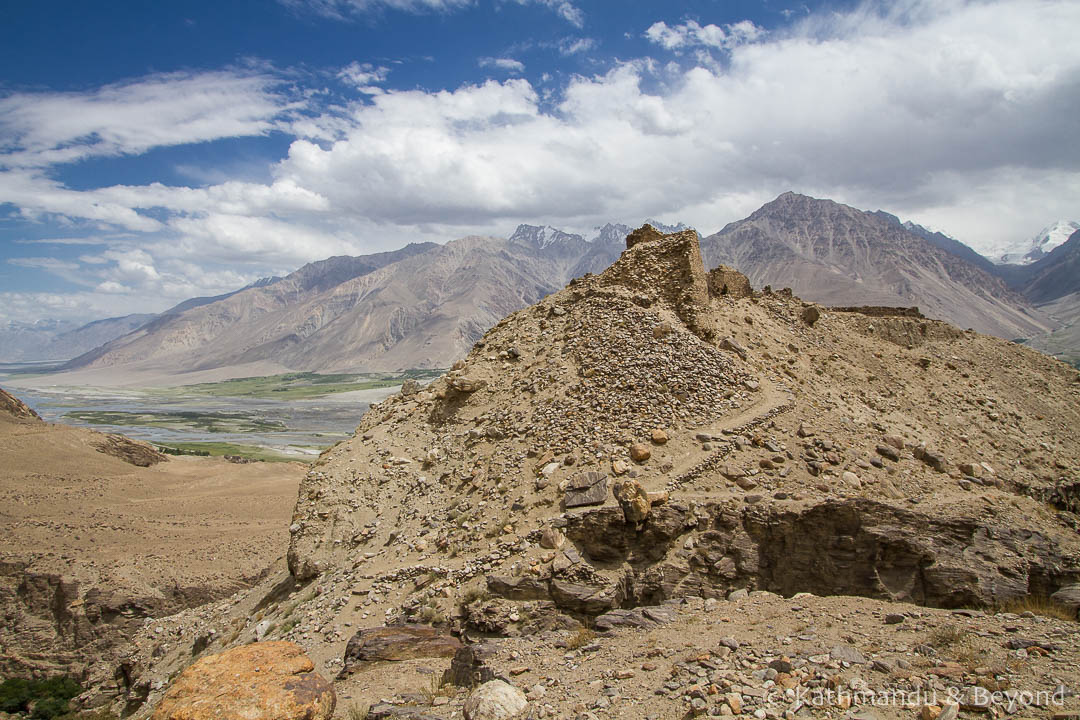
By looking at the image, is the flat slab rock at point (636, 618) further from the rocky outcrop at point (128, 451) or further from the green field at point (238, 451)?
the green field at point (238, 451)

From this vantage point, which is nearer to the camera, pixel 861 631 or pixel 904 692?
pixel 904 692

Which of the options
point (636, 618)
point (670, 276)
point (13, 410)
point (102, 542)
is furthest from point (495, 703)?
point (13, 410)

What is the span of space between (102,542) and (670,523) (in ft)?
123

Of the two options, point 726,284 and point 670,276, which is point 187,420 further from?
point 670,276

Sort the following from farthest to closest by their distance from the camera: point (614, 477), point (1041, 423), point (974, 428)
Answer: point (1041, 423) → point (974, 428) → point (614, 477)

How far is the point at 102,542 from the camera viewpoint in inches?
1399

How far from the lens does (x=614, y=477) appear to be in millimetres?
14695

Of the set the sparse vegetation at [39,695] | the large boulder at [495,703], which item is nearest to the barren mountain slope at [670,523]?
the large boulder at [495,703]

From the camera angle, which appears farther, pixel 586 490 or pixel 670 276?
pixel 670 276

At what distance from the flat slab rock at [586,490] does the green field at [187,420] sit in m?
118

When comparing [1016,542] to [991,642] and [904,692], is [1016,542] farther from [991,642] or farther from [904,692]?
[904,692]

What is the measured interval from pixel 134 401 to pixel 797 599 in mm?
224150

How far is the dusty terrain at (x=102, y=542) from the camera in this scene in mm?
29812

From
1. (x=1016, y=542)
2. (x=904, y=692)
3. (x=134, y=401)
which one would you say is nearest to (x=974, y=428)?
(x=1016, y=542)
